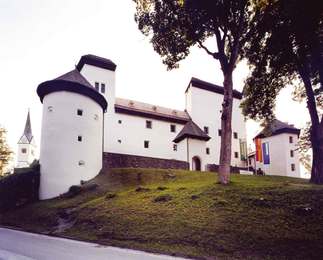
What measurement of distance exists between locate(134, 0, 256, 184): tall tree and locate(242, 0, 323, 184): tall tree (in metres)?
1.28

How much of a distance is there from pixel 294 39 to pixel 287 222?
36.2ft

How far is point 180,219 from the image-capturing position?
11.8m

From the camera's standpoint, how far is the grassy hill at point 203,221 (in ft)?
29.1

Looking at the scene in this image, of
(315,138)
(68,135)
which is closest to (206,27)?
(315,138)

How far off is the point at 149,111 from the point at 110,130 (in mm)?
6359

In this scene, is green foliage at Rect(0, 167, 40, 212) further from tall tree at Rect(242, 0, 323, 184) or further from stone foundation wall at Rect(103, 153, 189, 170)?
tall tree at Rect(242, 0, 323, 184)

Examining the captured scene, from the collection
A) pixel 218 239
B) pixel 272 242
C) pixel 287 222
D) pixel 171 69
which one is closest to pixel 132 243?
pixel 218 239

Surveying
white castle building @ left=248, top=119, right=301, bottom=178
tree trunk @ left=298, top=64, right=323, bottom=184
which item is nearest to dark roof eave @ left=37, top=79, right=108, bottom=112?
tree trunk @ left=298, top=64, right=323, bottom=184

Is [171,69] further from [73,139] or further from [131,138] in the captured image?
Answer: [131,138]

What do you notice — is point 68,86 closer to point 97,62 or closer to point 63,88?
point 63,88

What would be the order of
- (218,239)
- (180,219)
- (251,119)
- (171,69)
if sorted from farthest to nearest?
(251,119), (171,69), (180,219), (218,239)

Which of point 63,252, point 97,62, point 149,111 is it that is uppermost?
point 97,62

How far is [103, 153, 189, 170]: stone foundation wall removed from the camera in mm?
27953

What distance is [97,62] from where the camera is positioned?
33.9 metres
